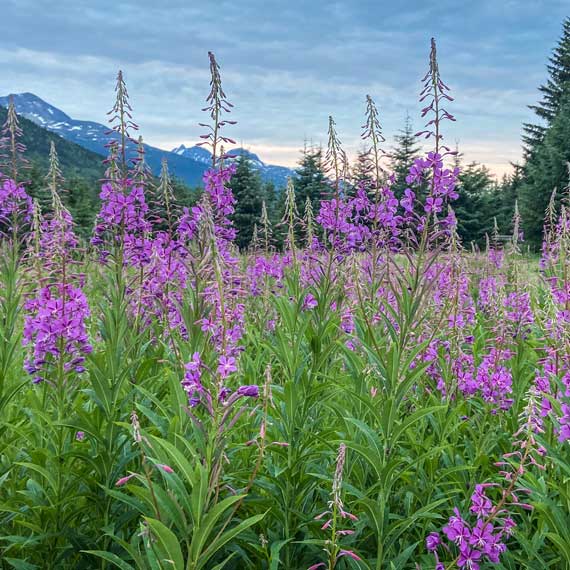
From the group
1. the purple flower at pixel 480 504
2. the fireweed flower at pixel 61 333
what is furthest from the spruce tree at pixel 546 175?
the fireweed flower at pixel 61 333

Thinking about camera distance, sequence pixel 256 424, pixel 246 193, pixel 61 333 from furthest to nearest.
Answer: pixel 246 193
pixel 256 424
pixel 61 333

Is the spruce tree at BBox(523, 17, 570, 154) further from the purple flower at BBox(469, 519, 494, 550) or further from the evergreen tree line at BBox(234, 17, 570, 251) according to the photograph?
the purple flower at BBox(469, 519, 494, 550)

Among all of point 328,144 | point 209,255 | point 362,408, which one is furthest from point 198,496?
point 328,144

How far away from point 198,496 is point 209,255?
3.43ft

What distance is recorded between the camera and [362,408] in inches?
152

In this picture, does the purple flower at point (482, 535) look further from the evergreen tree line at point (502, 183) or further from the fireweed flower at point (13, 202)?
the evergreen tree line at point (502, 183)

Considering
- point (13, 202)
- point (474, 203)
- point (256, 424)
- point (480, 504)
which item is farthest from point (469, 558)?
point (474, 203)

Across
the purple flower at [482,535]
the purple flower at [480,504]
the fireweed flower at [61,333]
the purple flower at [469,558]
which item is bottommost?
the purple flower at [469,558]

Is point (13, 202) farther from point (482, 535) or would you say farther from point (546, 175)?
point (546, 175)

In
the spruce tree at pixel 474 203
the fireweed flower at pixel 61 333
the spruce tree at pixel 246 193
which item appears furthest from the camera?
the spruce tree at pixel 474 203

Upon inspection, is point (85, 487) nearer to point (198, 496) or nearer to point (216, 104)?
point (198, 496)

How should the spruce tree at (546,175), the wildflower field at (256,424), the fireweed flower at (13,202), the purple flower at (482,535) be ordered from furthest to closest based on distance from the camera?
the spruce tree at (546,175) < the fireweed flower at (13,202) < the purple flower at (482,535) < the wildflower field at (256,424)

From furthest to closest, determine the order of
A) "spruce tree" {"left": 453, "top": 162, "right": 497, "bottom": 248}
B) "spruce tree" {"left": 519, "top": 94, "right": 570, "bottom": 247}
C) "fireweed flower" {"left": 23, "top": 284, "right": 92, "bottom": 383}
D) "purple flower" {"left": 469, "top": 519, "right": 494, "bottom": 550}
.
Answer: "spruce tree" {"left": 453, "top": 162, "right": 497, "bottom": 248}, "spruce tree" {"left": 519, "top": 94, "right": 570, "bottom": 247}, "fireweed flower" {"left": 23, "top": 284, "right": 92, "bottom": 383}, "purple flower" {"left": 469, "top": 519, "right": 494, "bottom": 550}

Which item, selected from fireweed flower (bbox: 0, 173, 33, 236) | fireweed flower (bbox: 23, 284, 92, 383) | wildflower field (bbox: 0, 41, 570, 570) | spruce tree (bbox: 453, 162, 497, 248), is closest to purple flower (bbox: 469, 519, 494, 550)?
wildflower field (bbox: 0, 41, 570, 570)
